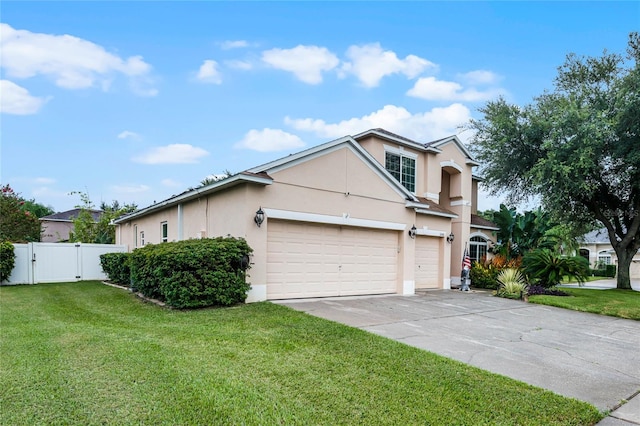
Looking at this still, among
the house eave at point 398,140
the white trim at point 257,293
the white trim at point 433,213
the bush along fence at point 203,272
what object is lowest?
the white trim at point 257,293

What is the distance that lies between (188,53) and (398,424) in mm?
13882

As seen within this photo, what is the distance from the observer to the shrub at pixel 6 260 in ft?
51.6

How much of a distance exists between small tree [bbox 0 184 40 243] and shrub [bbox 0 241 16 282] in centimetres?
1139

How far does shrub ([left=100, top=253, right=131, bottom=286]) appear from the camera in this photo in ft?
49.7

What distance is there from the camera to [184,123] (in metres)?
18.3

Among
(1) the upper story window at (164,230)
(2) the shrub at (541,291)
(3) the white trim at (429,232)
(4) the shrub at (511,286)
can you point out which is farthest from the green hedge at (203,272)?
(2) the shrub at (541,291)

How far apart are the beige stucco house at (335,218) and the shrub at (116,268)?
1901mm

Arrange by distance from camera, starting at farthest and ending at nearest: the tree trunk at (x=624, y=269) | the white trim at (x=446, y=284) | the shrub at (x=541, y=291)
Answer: the tree trunk at (x=624, y=269) → the white trim at (x=446, y=284) → the shrub at (x=541, y=291)

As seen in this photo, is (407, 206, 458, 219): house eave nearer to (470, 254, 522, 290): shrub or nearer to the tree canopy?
Answer: (470, 254, 522, 290): shrub

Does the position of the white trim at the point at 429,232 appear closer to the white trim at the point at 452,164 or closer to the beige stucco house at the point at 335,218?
the beige stucco house at the point at 335,218

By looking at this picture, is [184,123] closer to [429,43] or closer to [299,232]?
[299,232]

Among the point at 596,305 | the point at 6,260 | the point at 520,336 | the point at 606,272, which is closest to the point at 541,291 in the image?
the point at 596,305

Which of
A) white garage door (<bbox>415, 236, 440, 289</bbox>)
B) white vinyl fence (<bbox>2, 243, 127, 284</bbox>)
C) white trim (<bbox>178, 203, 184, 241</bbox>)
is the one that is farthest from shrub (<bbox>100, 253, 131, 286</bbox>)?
white garage door (<bbox>415, 236, 440, 289</bbox>)

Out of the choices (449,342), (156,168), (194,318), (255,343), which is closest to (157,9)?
(194,318)
